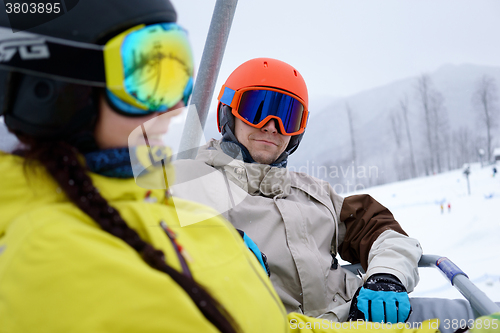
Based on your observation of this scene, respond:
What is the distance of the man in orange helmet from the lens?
1355 millimetres

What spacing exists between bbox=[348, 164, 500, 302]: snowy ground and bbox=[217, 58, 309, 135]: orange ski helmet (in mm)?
1801

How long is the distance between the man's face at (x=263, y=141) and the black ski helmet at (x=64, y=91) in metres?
1.25

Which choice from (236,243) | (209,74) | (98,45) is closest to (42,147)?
(98,45)

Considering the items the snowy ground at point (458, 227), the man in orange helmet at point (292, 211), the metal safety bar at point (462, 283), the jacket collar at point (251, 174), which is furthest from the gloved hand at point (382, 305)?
the snowy ground at point (458, 227)

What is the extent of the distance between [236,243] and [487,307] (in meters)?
1.02

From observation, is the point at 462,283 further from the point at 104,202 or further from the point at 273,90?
the point at 104,202

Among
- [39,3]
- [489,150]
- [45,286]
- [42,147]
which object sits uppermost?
[39,3]

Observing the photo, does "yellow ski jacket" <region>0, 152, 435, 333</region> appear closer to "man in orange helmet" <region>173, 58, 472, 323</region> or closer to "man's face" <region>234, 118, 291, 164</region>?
"man in orange helmet" <region>173, 58, 472, 323</region>

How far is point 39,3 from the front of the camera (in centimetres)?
55

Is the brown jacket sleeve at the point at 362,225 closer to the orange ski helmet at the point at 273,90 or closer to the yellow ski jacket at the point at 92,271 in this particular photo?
the orange ski helmet at the point at 273,90

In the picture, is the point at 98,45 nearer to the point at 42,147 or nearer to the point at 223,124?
the point at 42,147

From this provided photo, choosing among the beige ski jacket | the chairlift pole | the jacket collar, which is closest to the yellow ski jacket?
the beige ski jacket

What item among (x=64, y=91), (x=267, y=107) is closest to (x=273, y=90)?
(x=267, y=107)

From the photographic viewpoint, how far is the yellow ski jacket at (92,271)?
40 centimetres
